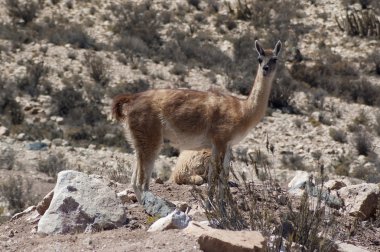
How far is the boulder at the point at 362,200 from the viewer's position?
28.3ft

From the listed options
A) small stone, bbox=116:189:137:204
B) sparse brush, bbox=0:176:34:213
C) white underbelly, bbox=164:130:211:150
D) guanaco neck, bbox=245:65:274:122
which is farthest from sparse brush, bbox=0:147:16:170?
guanaco neck, bbox=245:65:274:122

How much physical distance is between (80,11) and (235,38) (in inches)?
252

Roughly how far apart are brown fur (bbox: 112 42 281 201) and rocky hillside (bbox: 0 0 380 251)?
2.16ft

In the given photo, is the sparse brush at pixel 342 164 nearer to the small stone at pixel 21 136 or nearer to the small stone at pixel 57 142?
the small stone at pixel 57 142

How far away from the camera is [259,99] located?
9570 mm

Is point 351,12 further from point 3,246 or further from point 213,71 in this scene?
point 3,246

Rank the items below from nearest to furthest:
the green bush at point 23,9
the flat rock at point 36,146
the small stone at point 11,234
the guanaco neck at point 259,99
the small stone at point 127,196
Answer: the small stone at point 11,234 → the small stone at point 127,196 → the guanaco neck at point 259,99 → the flat rock at point 36,146 → the green bush at point 23,9

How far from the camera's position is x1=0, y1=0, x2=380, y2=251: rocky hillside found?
17219mm

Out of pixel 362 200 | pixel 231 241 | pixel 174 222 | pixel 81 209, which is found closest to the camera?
pixel 231 241

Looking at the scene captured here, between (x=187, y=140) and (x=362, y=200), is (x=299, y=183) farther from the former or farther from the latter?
(x=187, y=140)

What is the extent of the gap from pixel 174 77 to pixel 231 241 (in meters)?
19.1

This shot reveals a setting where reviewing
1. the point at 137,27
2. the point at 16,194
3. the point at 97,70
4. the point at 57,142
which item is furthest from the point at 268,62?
the point at 137,27

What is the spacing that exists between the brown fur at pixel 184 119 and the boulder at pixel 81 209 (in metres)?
1.17

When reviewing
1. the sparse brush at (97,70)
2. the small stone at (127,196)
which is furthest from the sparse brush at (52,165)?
the sparse brush at (97,70)
